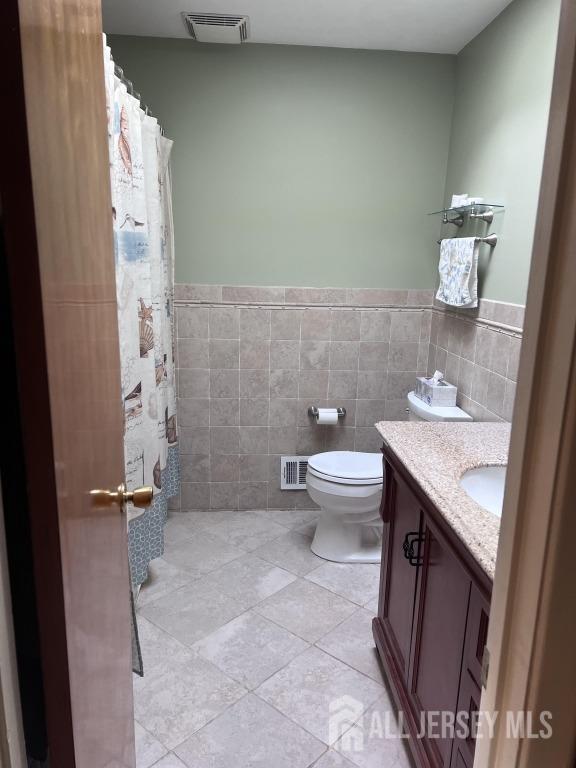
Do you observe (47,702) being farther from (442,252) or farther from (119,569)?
(442,252)

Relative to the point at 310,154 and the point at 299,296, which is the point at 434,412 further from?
the point at 310,154

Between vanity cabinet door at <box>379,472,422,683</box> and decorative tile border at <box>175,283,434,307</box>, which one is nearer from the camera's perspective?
Result: vanity cabinet door at <box>379,472,422,683</box>

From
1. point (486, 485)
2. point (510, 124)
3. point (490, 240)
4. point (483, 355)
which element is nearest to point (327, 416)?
point (483, 355)

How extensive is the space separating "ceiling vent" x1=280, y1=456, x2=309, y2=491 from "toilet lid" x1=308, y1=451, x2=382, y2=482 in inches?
13.0

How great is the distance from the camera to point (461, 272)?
2484 millimetres

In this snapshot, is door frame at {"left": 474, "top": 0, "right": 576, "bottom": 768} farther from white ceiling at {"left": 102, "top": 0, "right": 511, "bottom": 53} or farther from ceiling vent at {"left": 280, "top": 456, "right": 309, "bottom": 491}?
ceiling vent at {"left": 280, "top": 456, "right": 309, "bottom": 491}

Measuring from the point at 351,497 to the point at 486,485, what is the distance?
974 mm

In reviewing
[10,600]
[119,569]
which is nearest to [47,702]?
[10,600]

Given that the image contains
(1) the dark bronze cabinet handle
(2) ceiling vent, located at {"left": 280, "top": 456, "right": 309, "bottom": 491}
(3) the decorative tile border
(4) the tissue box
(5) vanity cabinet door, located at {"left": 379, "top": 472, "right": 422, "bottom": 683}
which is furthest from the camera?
(2) ceiling vent, located at {"left": 280, "top": 456, "right": 309, "bottom": 491}

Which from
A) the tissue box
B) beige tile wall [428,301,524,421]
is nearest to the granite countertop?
beige tile wall [428,301,524,421]

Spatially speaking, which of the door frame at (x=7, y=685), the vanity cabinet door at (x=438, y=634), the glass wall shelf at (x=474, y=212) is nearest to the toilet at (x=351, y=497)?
the glass wall shelf at (x=474, y=212)

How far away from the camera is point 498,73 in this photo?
7.80ft

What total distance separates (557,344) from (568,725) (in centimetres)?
40

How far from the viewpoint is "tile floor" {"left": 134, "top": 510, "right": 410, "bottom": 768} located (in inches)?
65.5
